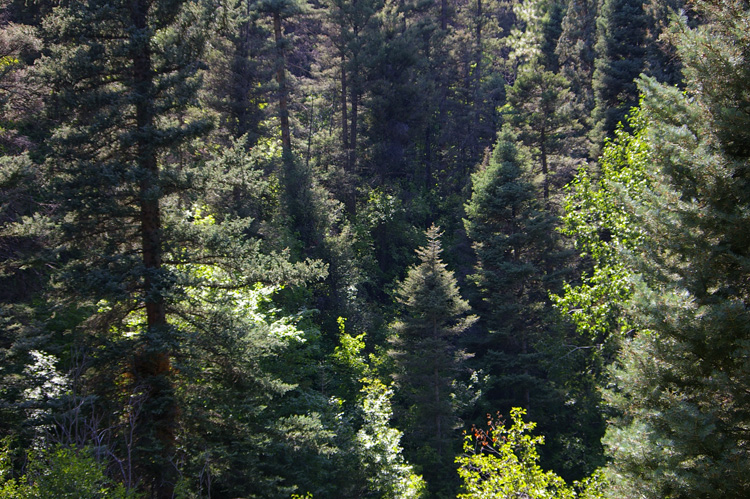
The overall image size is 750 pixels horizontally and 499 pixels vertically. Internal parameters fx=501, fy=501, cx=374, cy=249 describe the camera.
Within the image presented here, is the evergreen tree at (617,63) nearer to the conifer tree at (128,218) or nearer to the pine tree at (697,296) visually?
the pine tree at (697,296)

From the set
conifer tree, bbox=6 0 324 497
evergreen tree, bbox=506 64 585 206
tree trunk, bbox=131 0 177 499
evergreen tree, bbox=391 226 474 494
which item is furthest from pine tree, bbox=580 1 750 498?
evergreen tree, bbox=506 64 585 206

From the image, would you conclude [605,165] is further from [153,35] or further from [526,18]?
[526,18]

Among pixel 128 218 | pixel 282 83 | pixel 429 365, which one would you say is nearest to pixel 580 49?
pixel 282 83

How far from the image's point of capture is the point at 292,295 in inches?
703

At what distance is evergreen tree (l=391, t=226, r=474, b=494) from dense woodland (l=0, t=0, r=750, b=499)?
3.9 inches

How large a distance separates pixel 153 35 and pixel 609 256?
1084 centimetres

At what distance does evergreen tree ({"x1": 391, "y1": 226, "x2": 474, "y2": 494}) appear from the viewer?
18.1 m

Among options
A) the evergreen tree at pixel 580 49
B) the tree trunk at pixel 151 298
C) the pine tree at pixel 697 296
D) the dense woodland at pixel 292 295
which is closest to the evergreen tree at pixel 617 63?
the dense woodland at pixel 292 295

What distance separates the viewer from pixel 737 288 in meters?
5.52

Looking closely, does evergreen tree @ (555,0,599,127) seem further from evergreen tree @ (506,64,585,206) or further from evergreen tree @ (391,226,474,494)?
evergreen tree @ (391,226,474,494)

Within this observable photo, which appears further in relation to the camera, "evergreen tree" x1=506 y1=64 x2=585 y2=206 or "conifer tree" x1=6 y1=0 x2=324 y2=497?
"evergreen tree" x1=506 y1=64 x2=585 y2=206

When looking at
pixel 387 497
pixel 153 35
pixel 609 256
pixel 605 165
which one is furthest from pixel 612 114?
pixel 153 35

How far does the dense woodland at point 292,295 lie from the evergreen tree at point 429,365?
0.10m

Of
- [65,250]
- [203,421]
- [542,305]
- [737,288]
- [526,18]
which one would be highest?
[526,18]
